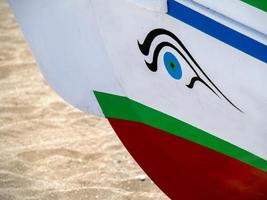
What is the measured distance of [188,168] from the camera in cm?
204

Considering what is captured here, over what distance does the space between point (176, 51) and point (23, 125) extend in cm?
181

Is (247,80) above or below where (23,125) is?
above

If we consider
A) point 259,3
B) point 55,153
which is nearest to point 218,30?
point 259,3

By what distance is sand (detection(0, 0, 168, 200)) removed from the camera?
2842 millimetres

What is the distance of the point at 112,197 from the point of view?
278 centimetres

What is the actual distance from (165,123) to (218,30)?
1.41 feet

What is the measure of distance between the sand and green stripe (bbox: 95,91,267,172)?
0.78m

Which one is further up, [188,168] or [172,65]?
[172,65]

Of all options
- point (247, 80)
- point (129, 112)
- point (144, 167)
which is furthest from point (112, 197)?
point (247, 80)

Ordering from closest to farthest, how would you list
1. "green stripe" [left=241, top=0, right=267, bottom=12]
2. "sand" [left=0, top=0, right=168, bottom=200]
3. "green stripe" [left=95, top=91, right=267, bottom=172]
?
1. "green stripe" [left=241, top=0, right=267, bottom=12]
2. "green stripe" [left=95, top=91, right=267, bottom=172]
3. "sand" [left=0, top=0, right=168, bottom=200]

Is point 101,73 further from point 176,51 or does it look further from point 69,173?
point 69,173

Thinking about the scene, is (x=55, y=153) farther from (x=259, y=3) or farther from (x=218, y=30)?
(x=259, y=3)

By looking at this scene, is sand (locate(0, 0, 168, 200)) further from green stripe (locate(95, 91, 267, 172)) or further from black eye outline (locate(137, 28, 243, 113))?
black eye outline (locate(137, 28, 243, 113))

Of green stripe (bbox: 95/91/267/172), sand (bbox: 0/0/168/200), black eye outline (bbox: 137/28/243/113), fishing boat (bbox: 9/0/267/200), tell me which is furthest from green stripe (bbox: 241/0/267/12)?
sand (bbox: 0/0/168/200)
